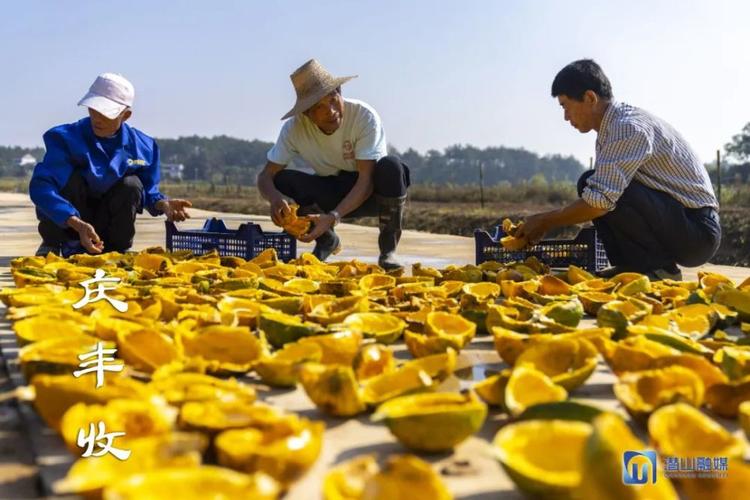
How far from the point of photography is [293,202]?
15.9ft

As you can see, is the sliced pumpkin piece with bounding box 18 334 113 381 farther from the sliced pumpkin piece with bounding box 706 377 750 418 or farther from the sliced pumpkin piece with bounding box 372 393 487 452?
the sliced pumpkin piece with bounding box 706 377 750 418

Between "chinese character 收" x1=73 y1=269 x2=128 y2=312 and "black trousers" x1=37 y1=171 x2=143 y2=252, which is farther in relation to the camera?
"black trousers" x1=37 y1=171 x2=143 y2=252

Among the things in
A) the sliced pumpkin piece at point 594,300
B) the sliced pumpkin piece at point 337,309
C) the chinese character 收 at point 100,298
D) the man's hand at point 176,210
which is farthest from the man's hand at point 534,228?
the chinese character 收 at point 100,298

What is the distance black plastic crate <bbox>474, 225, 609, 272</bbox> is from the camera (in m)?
4.41

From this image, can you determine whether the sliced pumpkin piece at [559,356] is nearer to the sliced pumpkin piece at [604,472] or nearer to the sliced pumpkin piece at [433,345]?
the sliced pumpkin piece at [433,345]

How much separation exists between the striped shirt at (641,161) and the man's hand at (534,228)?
0.22 meters

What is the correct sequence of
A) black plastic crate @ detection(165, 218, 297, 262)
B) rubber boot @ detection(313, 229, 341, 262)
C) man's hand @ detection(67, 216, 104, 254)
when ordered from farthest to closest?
rubber boot @ detection(313, 229, 341, 262) < black plastic crate @ detection(165, 218, 297, 262) < man's hand @ detection(67, 216, 104, 254)

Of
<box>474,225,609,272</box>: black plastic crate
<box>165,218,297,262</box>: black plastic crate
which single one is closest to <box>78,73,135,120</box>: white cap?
<box>165,218,297,262</box>: black plastic crate

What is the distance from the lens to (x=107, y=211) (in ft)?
15.7

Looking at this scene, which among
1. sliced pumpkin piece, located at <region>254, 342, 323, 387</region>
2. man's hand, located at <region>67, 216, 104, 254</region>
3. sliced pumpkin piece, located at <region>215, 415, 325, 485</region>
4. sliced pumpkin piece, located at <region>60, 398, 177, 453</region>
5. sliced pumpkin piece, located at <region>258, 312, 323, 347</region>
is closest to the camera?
sliced pumpkin piece, located at <region>215, 415, 325, 485</region>

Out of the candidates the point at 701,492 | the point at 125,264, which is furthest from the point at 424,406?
the point at 125,264

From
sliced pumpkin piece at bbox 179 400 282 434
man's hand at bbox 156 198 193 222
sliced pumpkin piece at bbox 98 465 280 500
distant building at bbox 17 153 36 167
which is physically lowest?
sliced pumpkin piece at bbox 179 400 282 434

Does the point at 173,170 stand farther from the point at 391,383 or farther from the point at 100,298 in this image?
the point at 391,383

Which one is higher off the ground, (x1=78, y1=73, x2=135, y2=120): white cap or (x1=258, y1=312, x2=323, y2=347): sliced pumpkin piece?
(x1=78, y1=73, x2=135, y2=120): white cap
